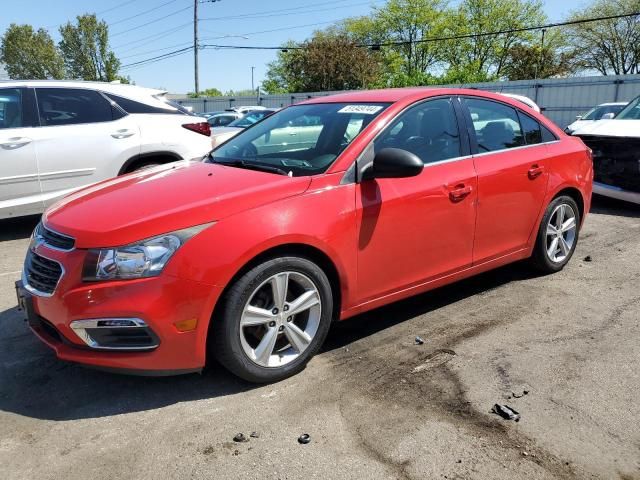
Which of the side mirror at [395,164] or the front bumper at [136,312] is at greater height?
the side mirror at [395,164]

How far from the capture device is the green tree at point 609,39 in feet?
149

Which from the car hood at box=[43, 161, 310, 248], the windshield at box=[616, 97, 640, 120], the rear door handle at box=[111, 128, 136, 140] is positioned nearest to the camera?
the car hood at box=[43, 161, 310, 248]

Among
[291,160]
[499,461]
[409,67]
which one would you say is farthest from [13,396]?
[409,67]

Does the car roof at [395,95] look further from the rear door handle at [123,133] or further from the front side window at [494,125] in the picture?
the rear door handle at [123,133]

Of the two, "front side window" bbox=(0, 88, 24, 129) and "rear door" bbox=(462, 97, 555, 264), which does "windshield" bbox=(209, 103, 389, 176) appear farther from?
"front side window" bbox=(0, 88, 24, 129)

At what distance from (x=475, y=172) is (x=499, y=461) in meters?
2.10

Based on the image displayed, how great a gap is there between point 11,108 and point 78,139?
74 cm

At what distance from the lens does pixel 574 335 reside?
3736 millimetres

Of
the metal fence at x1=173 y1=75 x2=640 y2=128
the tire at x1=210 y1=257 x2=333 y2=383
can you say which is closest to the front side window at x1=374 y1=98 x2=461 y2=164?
the tire at x1=210 y1=257 x2=333 y2=383

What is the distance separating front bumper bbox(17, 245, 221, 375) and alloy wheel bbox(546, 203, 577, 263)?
10.7ft

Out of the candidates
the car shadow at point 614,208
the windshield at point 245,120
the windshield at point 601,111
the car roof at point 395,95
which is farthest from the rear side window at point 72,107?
the windshield at point 601,111

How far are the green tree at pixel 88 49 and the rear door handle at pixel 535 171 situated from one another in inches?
2434

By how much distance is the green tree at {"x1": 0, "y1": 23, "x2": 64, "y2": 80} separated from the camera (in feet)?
188

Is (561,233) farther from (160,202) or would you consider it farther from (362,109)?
(160,202)
